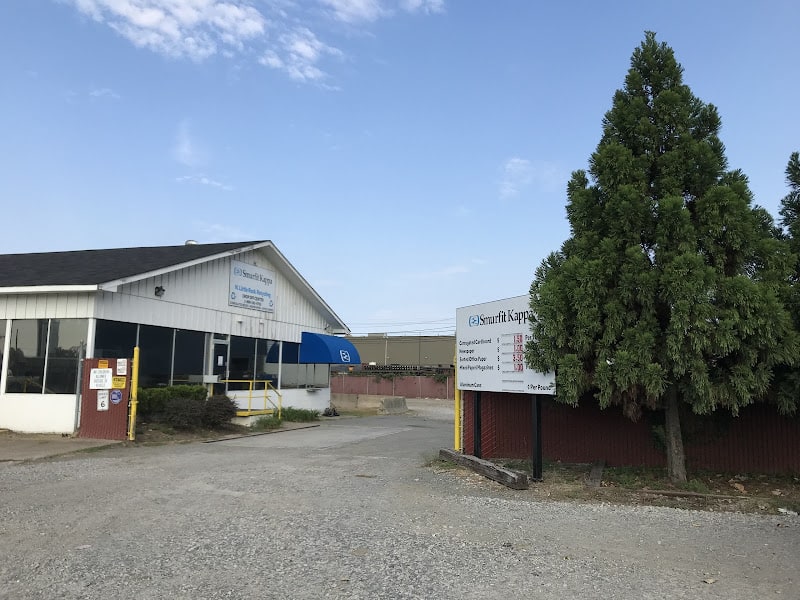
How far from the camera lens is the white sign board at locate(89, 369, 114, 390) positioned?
50.2ft

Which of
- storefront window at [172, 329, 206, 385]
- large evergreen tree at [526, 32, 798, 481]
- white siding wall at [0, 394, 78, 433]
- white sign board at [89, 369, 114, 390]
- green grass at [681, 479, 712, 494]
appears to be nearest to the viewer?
large evergreen tree at [526, 32, 798, 481]

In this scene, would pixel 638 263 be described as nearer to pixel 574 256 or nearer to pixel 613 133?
pixel 574 256

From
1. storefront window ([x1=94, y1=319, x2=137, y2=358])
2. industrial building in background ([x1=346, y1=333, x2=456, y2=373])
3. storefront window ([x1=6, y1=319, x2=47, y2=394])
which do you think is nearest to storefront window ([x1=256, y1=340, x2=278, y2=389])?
storefront window ([x1=94, y1=319, x2=137, y2=358])

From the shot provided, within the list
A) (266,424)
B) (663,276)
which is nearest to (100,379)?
(266,424)

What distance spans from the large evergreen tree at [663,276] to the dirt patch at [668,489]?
622 millimetres

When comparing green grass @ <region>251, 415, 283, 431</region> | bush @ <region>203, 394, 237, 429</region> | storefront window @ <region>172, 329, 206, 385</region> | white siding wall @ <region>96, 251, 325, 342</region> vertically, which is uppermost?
white siding wall @ <region>96, 251, 325, 342</region>

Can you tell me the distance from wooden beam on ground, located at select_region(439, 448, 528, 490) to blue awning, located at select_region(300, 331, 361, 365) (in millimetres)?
13597

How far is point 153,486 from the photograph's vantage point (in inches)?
381

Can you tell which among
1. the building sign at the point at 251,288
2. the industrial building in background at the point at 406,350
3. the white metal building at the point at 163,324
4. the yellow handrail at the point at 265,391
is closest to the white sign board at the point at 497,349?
the white metal building at the point at 163,324

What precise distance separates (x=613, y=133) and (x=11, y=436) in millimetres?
15214

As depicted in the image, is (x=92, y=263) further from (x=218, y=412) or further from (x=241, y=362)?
(x=218, y=412)

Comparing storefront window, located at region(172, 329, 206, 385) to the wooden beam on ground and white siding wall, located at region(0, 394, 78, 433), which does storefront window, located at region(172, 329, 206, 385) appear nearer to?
white siding wall, located at region(0, 394, 78, 433)

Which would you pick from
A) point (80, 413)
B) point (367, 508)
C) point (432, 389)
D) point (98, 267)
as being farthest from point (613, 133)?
point (432, 389)

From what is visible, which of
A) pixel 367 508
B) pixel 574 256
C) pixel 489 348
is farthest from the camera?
pixel 489 348
